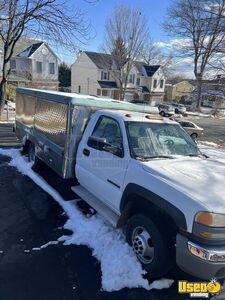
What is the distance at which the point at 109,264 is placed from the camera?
11.0ft

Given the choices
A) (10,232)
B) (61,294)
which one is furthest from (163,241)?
(10,232)

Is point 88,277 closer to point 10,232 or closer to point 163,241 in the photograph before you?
point 163,241

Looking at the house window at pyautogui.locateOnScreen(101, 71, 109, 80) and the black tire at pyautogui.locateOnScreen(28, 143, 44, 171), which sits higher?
the house window at pyautogui.locateOnScreen(101, 71, 109, 80)

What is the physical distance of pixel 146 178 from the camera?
125 inches

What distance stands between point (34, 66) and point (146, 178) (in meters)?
37.0

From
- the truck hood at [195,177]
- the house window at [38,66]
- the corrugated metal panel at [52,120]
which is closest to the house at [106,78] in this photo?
the house window at [38,66]

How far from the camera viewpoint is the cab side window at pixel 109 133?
389 cm

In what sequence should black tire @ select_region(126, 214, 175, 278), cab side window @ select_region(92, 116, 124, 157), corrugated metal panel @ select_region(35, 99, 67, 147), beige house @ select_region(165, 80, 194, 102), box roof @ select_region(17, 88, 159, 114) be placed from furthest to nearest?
beige house @ select_region(165, 80, 194, 102) < corrugated metal panel @ select_region(35, 99, 67, 147) < box roof @ select_region(17, 88, 159, 114) < cab side window @ select_region(92, 116, 124, 157) < black tire @ select_region(126, 214, 175, 278)

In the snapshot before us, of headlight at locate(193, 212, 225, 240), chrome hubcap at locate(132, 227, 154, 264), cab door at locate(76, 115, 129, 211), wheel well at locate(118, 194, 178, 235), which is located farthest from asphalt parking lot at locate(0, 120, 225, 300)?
headlight at locate(193, 212, 225, 240)

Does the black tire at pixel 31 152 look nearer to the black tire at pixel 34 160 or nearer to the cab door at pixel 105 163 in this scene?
the black tire at pixel 34 160

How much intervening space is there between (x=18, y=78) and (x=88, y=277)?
34266mm

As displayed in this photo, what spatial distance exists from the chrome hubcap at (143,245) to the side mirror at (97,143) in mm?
1390

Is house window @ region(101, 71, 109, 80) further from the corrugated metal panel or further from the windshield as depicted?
the windshield

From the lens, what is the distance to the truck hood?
2.68 m
